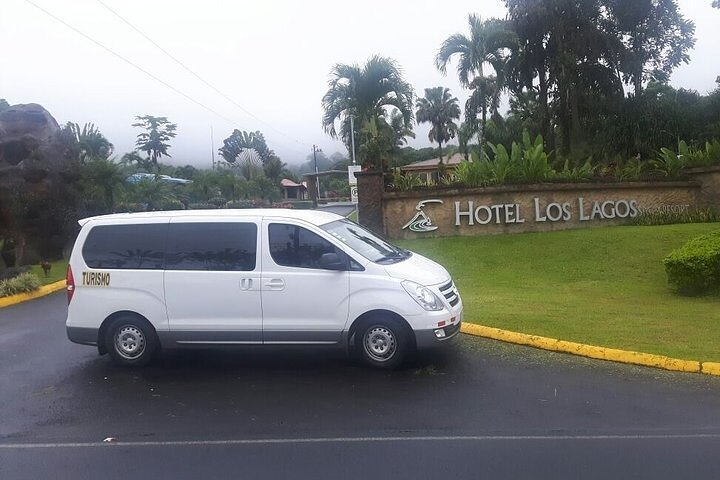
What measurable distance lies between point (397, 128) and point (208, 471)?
35530mm

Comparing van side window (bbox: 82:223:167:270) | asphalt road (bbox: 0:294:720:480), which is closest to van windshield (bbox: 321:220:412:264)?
asphalt road (bbox: 0:294:720:480)

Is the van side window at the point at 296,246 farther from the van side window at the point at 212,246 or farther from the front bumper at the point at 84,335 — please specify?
the front bumper at the point at 84,335

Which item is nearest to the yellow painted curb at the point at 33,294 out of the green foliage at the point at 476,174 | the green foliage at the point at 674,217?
the green foliage at the point at 476,174

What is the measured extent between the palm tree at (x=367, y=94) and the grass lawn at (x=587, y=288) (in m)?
13.0

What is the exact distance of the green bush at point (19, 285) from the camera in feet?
42.3

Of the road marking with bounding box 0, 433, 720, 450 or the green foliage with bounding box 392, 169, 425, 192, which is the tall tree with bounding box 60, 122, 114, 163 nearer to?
the green foliage with bounding box 392, 169, 425, 192

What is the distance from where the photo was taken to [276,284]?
6.91 m

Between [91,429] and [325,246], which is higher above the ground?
[325,246]

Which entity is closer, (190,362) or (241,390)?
(241,390)

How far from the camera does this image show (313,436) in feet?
17.1

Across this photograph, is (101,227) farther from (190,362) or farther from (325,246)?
(325,246)

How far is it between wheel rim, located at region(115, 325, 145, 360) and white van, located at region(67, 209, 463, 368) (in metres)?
0.01

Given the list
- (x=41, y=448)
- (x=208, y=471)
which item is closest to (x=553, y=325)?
(x=208, y=471)

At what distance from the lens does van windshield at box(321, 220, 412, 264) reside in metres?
7.21
